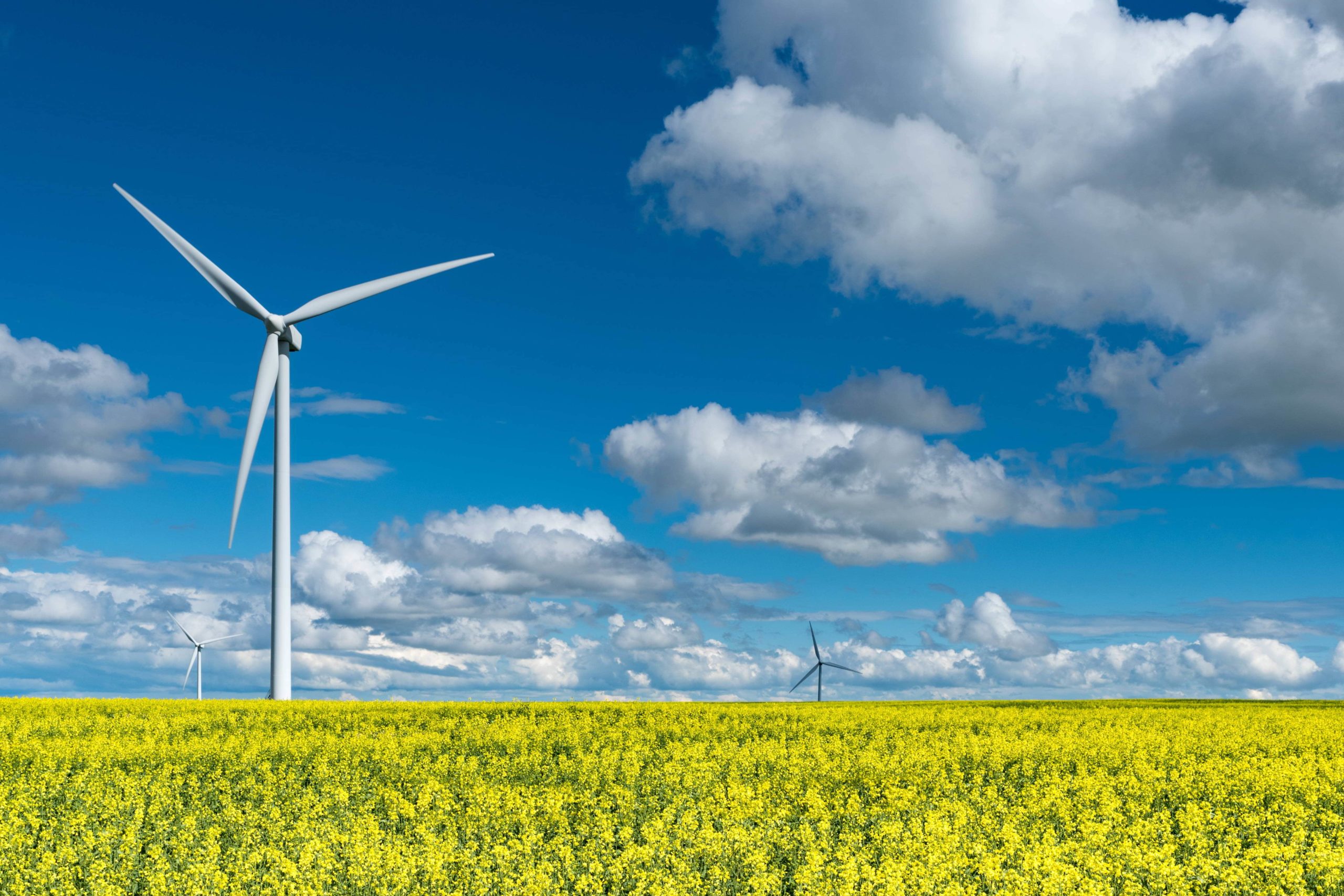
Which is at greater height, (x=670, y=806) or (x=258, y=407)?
(x=258, y=407)

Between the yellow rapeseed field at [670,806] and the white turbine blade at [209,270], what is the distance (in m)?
26.5

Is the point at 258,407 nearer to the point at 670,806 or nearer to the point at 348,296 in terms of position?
the point at 348,296

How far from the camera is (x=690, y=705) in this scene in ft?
146

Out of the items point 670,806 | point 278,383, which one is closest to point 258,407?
point 278,383

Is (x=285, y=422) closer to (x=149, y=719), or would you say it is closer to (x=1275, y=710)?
(x=149, y=719)

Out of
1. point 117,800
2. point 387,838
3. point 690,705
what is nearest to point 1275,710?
point 690,705

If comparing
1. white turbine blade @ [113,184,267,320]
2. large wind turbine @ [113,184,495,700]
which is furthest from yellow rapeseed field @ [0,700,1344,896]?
white turbine blade @ [113,184,267,320]

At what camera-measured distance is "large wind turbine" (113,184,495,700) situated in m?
49.0

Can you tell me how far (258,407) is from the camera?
5072 cm

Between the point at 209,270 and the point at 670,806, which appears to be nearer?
the point at 670,806

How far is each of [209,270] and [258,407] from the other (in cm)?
910

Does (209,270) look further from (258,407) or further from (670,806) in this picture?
(670,806)

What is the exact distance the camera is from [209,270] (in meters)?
53.3

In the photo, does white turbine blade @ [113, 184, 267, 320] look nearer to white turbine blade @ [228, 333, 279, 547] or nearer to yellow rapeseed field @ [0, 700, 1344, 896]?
white turbine blade @ [228, 333, 279, 547]
